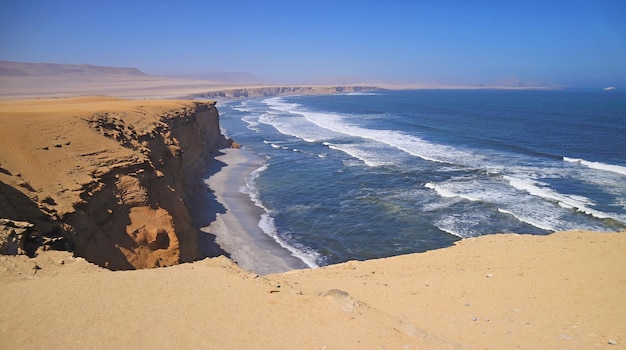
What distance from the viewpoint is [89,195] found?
41.4 feet

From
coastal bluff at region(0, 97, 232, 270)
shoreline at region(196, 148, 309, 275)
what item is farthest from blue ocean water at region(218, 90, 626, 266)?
coastal bluff at region(0, 97, 232, 270)

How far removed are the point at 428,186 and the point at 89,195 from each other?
21.0 metres

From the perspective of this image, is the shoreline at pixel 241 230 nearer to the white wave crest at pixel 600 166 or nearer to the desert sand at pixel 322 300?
the desert sand at pixel 322 300

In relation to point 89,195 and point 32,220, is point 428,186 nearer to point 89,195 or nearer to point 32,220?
point 89,195

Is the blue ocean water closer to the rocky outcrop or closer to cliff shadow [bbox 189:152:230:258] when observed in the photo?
cliff shadow [bbox 189:152:230:258]

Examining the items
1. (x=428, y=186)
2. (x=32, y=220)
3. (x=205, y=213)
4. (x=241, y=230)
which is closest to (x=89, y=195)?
(x=32, y=220)

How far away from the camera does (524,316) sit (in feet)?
26.6

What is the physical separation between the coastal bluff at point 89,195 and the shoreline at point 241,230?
2767 mm

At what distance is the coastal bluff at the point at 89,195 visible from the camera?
10430 millimetres

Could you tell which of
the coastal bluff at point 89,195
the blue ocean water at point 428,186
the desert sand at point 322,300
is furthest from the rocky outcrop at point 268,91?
the desert sand at point 322,300

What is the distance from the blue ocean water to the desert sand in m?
7.60

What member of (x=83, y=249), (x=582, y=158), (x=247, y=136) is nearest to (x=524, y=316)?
(x=83, y=249)

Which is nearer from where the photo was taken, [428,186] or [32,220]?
[32,220]

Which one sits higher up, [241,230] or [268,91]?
[268,91]
